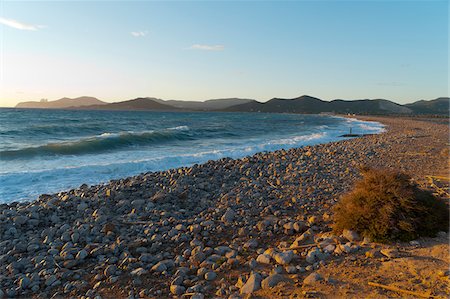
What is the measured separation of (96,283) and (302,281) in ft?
8.73

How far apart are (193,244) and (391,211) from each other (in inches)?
118

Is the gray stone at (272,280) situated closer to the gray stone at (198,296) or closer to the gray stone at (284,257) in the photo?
the gray stone at (284,257)

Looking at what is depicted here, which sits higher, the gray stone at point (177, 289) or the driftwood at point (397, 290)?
the driftwood at point (397, 290)

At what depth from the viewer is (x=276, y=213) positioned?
19.4ft

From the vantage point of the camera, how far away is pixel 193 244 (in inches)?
187

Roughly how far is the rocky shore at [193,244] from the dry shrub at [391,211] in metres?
0.19

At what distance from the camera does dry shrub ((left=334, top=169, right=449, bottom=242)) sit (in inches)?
166

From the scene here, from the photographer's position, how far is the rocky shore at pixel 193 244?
3.62m

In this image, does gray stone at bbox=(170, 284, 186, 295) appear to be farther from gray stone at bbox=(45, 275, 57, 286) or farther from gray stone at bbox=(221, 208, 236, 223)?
gray stone at bbox=(221, 208, 236, 223)

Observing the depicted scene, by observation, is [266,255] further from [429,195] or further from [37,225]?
[37,225]

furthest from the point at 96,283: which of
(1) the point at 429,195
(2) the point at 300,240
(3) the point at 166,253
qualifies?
(1) the point at 429,195

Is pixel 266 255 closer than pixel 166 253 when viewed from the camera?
Yes

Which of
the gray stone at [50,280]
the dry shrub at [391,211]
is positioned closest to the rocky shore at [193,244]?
the gray stone at [50,280]

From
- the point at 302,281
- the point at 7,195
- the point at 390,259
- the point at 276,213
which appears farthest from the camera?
the point at 7,195
